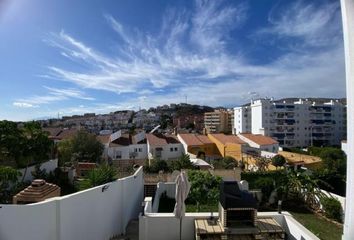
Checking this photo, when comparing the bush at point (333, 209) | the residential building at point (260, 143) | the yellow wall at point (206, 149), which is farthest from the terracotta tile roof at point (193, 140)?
the bush at point (333, 209)

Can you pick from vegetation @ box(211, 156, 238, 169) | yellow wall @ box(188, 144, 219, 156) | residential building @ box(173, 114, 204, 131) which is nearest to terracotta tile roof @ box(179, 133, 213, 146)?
yellow wall @ box(188, 144, 219, 156)

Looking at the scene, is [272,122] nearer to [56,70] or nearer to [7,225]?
[56,70]

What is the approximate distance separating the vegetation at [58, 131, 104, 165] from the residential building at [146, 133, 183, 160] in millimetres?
7831

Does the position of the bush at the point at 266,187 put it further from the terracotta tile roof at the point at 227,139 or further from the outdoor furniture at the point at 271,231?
the terracotta tile roof at the point at 227,139

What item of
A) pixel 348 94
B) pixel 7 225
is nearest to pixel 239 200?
pixel 348 94

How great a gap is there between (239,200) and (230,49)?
1156 cm

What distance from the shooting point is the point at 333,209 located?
13.6 m

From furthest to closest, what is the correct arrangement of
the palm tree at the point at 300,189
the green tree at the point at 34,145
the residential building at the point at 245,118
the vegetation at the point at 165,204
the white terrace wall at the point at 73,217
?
the residential building at the point at 245,118, the green tree at the point at 34,145, the palm tree at the point at 300,189, the vegetation at the point at 165,204, the white terrace wall at the point at 73,217

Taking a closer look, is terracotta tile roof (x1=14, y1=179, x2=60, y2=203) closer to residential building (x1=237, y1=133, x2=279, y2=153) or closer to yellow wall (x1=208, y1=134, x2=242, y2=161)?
yellow wall (x1=208, y1=134, x2=242, y2=161)

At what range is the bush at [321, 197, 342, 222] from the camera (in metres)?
13.6

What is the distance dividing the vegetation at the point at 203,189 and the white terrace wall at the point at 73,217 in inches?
166

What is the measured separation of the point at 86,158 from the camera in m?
35.3

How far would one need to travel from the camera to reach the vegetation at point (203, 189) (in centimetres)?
1412

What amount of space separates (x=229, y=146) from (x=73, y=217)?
122ft
